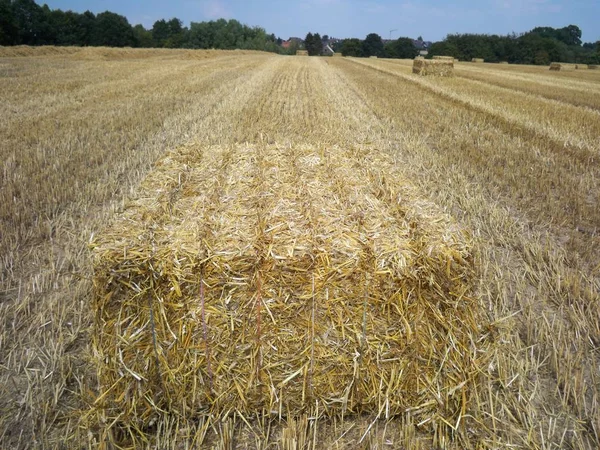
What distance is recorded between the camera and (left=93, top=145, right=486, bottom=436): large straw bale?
2531 mm

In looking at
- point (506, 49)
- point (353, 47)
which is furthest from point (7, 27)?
point (506, 49)

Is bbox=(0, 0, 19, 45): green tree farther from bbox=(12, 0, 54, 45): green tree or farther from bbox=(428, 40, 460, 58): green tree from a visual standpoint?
bbox=(428, 40, 460, 58): green tree

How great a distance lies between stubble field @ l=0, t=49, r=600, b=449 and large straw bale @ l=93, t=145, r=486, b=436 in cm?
16

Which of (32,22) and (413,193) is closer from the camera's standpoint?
(413,193)

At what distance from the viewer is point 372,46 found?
313 feet

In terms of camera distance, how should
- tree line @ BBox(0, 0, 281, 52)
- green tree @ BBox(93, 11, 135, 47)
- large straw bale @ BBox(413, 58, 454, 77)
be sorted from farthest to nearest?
green tree @ BBox(93, 11, 135, 47), tree line @ BBox(0, 0, 281, 52), large straw bale @ BBox(413, 58, 454, 77)

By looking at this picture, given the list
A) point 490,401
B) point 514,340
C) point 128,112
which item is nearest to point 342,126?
point 128,112

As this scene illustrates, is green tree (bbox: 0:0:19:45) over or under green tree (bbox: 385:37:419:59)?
over

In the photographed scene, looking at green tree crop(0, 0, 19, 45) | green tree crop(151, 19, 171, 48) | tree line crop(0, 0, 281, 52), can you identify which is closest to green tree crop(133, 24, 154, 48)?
tree line crop(0, 0, 281, 52)

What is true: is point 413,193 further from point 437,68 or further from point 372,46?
point 372,46

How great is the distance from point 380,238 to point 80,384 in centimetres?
207

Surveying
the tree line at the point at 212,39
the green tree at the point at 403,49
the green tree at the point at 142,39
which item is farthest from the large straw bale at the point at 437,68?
the green tree at the point at 142,39

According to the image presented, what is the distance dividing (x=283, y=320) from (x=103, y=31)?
90195 mm

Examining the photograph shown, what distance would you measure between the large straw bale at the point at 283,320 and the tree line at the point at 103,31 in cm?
6134
